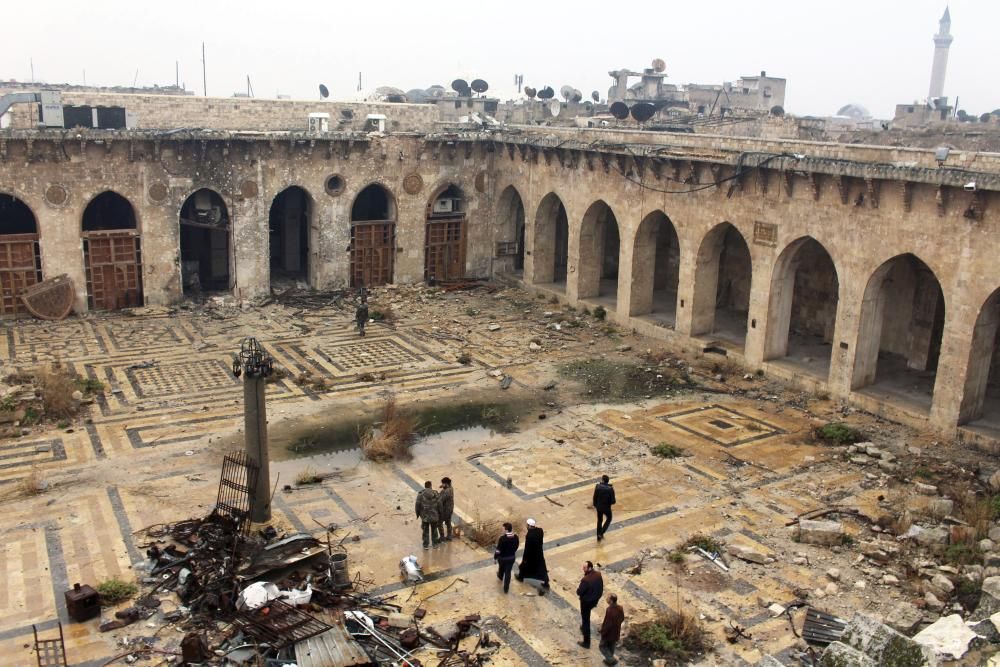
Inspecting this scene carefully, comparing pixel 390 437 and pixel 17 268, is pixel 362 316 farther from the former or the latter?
pixel 17 268

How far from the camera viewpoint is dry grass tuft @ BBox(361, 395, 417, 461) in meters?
17.7

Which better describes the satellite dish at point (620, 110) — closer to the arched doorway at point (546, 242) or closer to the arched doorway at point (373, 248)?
the arched doorway at point (546, 242)

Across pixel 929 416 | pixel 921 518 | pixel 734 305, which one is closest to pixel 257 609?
pixel 921 518

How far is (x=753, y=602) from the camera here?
12.9 metres

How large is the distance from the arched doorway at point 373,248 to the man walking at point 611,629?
22.5 metres

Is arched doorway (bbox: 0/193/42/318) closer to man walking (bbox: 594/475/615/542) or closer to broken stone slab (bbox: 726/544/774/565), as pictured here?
man walking (bbox: 594/475/615/542)

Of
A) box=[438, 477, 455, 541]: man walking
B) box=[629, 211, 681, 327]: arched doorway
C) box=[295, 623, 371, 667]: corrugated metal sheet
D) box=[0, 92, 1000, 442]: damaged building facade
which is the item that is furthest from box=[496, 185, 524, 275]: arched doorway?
box=[295, 623, 371, 667]: corrugated metal sheet

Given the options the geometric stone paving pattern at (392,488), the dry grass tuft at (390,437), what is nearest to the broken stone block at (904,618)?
the geometric stone paving pattern at (392,488)

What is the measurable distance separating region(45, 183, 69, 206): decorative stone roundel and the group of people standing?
1846 centimetres

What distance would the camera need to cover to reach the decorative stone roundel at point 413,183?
32.4 m

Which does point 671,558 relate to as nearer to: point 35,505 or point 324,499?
A: point 324,499

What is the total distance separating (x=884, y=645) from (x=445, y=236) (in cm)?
2544

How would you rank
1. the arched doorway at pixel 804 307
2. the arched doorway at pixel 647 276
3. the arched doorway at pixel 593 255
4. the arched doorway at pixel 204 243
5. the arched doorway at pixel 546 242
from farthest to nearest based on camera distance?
the arched doorway at pixel 546 242, the arched doorway at pixel 204 243, the arched doorway at pixel 593 255, the arched doorway at pixel 647 276, the arched doorway at pixel 804 307

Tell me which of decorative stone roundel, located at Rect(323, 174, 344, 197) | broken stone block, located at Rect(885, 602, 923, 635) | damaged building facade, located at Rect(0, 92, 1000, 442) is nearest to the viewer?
broken stone block, located at Rect(885, 602, 923, 635)
